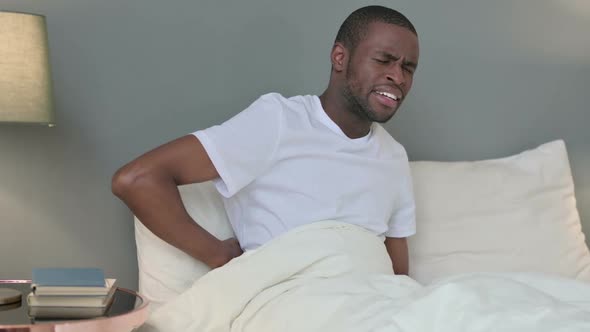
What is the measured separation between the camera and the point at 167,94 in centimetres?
228

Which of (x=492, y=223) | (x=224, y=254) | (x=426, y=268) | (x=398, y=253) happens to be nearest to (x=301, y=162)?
(x=224, y=254)

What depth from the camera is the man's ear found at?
2.07m

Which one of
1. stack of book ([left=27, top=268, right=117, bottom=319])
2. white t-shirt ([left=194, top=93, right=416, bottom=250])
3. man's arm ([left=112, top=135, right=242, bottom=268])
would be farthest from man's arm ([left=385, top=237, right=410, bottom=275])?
stack of book ([left=27, top=268, right=117, bottom=319])

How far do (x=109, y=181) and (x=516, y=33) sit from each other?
4.33ft

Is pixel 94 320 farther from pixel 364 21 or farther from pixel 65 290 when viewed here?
pixel 364 21

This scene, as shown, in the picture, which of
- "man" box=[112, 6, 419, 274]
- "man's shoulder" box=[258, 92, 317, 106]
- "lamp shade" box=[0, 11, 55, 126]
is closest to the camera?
"lamp shade" box=[0, 11, 55, 126]

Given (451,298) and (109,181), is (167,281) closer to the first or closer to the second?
(109,181)

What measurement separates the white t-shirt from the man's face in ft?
0.27

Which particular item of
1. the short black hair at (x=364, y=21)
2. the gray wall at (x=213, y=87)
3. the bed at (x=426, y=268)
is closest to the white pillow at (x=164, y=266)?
the bed at (x=426, y=268)

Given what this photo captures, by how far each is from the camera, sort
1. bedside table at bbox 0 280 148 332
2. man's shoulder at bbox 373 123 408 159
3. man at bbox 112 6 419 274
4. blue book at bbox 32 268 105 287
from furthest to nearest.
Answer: man's shoulder at bbox 373 123 408 159 → man at bbox 112 6 419 274 → blue book at bbox 32 268 105 287 → bedside table at bbox 0 280 148 332

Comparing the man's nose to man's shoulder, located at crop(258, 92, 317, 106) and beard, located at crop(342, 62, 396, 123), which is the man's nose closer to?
beard, located at crop(342, 62, 396, 123)

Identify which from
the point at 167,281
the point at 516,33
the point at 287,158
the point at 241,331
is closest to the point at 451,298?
→ the point at 241,331

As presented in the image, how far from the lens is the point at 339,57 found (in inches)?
82.0

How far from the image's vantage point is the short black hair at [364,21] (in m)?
2.04
